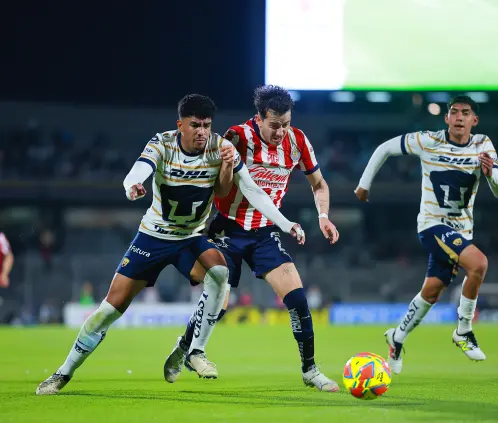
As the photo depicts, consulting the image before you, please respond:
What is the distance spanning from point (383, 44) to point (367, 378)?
16552mm

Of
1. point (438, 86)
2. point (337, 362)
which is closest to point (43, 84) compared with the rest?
point (438, 86)

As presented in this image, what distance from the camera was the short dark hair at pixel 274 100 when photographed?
24.3 feet

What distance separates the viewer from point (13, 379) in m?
8.83

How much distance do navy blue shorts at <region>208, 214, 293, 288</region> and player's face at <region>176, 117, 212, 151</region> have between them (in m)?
0.96

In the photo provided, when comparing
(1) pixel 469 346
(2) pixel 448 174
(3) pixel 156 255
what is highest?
(2) pixel 448 174

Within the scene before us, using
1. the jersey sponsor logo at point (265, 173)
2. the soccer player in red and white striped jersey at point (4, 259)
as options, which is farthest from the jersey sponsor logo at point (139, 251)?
the soccer player in red and white striped jersey at point (4, 259)

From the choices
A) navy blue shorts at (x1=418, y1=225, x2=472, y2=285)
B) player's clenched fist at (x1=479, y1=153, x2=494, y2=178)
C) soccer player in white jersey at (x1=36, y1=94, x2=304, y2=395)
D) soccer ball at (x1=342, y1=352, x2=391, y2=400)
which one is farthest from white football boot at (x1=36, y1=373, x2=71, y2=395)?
player's clenched fist at (x1=479, y1=153, x2=494, y2=178)

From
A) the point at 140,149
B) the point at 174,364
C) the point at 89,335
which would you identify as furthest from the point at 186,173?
the point at 140,149

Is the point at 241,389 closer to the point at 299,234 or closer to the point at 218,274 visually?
the point at 218,274

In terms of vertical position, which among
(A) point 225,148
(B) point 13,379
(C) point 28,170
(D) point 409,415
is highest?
(A) point 225,148

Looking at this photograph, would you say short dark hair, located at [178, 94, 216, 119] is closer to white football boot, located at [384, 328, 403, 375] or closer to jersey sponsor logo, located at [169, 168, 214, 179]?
jersey sponsor logo, located at [169, 168, 214, 179]

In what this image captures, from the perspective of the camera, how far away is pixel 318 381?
23.6 feet

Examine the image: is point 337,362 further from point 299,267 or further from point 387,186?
point 387,186

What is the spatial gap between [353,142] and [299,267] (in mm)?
7628
